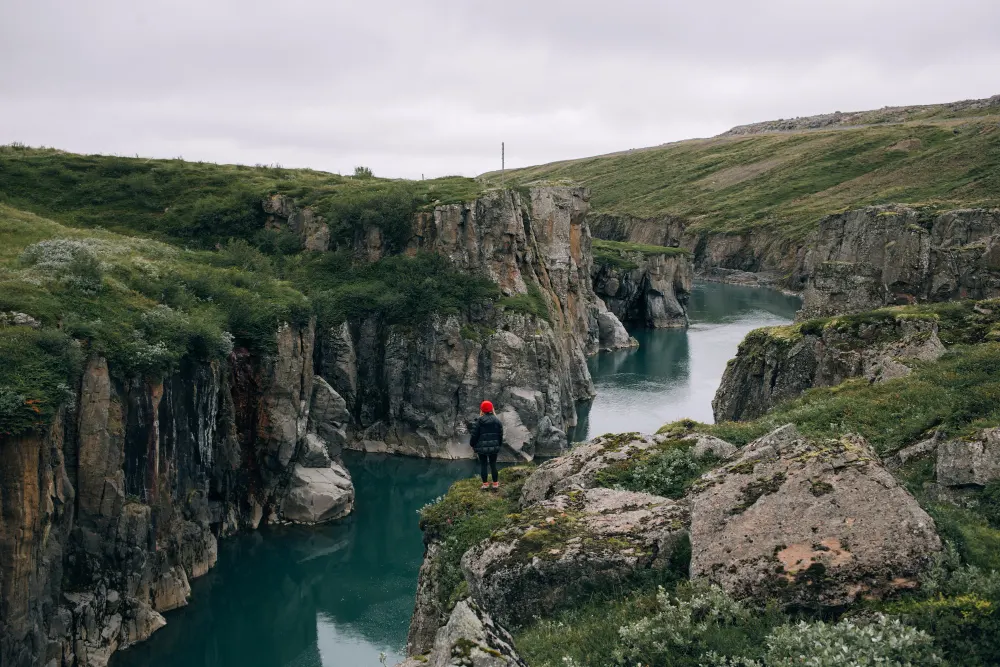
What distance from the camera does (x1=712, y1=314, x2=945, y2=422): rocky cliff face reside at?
23.7 m

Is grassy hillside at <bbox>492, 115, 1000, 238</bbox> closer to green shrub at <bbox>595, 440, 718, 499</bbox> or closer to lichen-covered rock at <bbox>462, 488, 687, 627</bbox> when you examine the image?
green shrub at <bbox>595, 440, 718, 499</bbox>

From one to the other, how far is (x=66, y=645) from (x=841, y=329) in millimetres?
26255

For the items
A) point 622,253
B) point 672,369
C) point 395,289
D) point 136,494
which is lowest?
point 672,369

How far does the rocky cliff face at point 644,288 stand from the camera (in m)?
97.7

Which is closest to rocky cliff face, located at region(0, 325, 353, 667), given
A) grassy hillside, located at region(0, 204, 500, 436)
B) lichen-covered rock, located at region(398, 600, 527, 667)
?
grassy hillside, located at region(0, 204, 500, 436)

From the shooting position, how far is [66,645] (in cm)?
2467

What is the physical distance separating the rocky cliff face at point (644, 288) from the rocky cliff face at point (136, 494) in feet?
205

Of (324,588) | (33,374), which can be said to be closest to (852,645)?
(33,374)

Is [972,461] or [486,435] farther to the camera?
[486,435]

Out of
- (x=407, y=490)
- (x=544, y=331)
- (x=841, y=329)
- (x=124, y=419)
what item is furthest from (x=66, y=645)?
(x=544, y=331)

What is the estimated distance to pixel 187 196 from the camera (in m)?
61.2

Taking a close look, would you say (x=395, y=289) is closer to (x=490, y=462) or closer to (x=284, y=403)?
(x=284, y=403)

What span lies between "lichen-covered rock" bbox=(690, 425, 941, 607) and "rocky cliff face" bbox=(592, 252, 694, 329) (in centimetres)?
8613

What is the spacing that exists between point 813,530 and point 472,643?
14.6 feet
